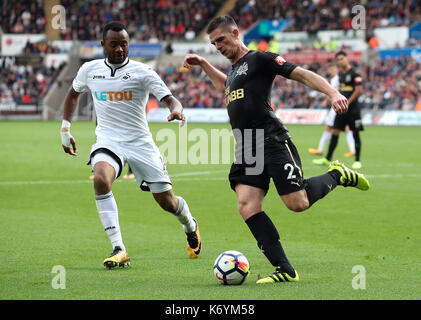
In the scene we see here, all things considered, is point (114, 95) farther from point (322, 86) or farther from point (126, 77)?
point (322, 86)

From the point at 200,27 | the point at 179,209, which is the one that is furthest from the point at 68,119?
the point at 200,27

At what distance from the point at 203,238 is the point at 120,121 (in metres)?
2.01

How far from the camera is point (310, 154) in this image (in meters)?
19.5

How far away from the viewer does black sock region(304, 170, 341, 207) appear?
6.23 meters

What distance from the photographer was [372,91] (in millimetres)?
39062

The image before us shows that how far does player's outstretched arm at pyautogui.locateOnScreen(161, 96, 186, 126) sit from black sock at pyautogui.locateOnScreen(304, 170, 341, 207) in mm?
1289

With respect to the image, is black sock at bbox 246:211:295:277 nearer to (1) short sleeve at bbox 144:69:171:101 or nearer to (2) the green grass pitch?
(2) the green grass pitch

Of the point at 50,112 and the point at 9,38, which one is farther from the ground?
the point at 9,38

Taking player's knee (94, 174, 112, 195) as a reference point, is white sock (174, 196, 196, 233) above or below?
below

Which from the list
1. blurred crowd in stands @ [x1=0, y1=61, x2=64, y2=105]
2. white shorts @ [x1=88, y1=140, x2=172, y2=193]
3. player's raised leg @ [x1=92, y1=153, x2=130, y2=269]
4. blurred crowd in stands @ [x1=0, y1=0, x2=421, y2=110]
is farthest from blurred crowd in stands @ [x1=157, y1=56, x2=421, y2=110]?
player's raised leg @ [x1=92, y1=153, x2=130, y2=269]
